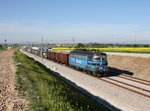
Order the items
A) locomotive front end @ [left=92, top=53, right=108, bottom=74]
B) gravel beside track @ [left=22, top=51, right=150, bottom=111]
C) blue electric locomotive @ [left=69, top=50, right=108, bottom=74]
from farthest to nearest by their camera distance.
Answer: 1. blue electric locomotive @ [left=69, top=50, right=108, bottom=74]
2. locomotive front end @ [left=92, top=53, right=108, bottom=74]
3. gravel beside track @ [left=22, top=51, right=150, bottom=111]

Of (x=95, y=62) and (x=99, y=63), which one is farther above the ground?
(x=95, y=62)

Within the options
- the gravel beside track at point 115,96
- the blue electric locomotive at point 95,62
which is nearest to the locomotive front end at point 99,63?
the blue electric locomotive at point 95,62

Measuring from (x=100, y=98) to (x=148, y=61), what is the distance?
20.8 meters

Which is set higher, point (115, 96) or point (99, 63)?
point (99, 63)

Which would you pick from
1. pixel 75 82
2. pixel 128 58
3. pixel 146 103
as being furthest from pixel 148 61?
pixel 146 103

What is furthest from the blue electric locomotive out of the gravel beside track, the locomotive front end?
the gravel beside track

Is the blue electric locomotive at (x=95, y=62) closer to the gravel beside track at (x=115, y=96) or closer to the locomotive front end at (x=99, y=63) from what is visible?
the locomotive front end at (x=99, y=63)

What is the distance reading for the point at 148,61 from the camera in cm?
4366

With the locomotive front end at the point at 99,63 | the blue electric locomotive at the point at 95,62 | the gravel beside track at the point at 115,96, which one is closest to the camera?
the gravel beside track at the point at 115,96

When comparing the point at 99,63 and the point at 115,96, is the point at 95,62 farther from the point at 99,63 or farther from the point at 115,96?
the point at 115,96

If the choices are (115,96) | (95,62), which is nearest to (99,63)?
(95,62)

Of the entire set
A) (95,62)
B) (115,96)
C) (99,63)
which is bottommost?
(115,96)

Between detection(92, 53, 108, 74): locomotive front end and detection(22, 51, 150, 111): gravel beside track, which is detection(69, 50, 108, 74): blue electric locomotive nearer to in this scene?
detection(92, 53, 108, 74): locomotive front end

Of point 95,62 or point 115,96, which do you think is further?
point 95,62
